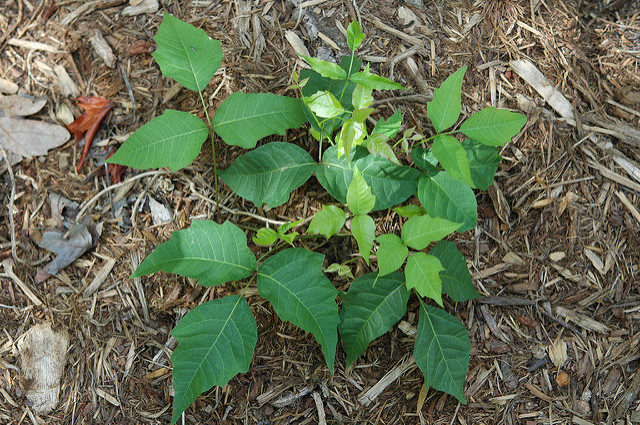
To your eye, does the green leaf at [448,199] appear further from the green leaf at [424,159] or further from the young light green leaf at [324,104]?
the young light green leaf at [324,104]

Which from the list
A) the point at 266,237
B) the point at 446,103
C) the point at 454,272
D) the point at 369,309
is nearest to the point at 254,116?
the point at 266,237

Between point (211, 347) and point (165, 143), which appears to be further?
point (165, 143)

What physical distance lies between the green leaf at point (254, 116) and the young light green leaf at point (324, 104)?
25cm

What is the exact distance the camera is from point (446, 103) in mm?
1745

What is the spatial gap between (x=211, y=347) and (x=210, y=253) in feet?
1.13

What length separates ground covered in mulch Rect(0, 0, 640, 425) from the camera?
6.21 feet

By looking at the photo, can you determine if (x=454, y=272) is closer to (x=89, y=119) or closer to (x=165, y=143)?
(x=165, y=143)

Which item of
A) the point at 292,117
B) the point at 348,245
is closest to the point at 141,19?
the point at 292,117

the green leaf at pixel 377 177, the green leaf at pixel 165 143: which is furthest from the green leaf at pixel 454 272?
the green leaf at pixel 165 143

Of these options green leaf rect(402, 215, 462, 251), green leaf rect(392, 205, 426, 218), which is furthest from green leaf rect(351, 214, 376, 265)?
green leaf rect(392, 205, 426, 218)

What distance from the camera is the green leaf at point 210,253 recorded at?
1760mm

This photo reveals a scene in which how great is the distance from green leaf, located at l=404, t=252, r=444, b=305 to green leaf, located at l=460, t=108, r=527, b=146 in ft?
1.62

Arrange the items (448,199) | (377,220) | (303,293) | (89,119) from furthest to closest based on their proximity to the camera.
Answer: (89,119) < (377,220) < (448,199) < (303,293)

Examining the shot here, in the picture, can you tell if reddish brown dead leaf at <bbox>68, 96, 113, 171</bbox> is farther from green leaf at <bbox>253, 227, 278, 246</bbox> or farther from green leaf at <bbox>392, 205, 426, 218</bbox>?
green leaf at <bbox>392, 205, 426, 218</bbox>
